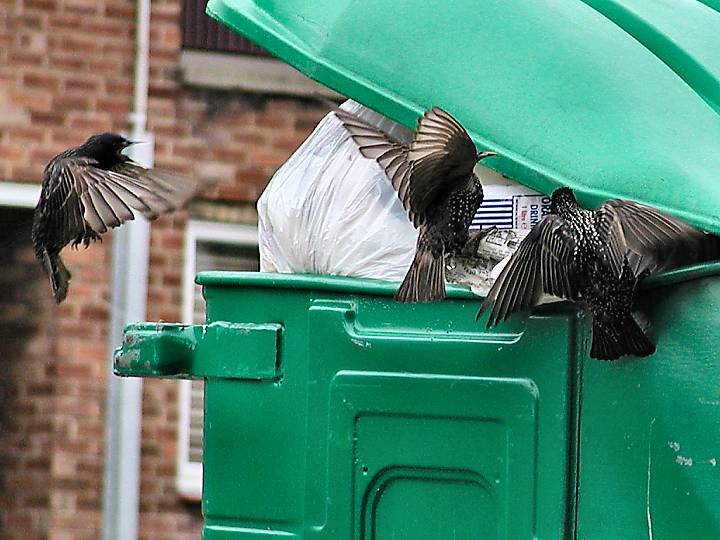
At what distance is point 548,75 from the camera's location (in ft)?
9.46

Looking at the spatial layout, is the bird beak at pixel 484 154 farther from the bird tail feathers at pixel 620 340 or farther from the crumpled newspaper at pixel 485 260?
the bird tail feathers at pixel 620 340

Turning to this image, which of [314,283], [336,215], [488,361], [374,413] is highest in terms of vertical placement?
[336,215]

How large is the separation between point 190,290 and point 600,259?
4.29 metres

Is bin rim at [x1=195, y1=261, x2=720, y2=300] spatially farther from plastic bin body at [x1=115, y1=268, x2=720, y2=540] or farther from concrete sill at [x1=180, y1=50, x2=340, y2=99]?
concrete sill at [x1=180, y1=50, x2=340, y2=99]

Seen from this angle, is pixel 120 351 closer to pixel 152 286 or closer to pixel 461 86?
pixel 461 86

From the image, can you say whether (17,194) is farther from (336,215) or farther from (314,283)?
(314,283)

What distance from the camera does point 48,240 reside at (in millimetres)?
3748

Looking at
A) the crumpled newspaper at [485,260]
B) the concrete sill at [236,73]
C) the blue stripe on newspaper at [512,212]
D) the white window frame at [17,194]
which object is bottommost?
the crumpled newspaper at [485,260]

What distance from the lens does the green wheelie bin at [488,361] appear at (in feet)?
8.11

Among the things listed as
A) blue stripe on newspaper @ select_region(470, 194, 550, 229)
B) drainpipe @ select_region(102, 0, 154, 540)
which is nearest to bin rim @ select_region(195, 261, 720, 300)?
blue stripe on newspaper @ select_region(470, 194, 550, 229)

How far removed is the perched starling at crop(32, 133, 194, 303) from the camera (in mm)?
3525

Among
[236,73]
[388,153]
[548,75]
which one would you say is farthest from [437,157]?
[236,73]

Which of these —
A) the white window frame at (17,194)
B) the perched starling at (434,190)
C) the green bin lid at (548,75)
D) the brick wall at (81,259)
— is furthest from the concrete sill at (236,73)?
the perched starling at (434,190)

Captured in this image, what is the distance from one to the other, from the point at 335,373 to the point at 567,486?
466 mm
